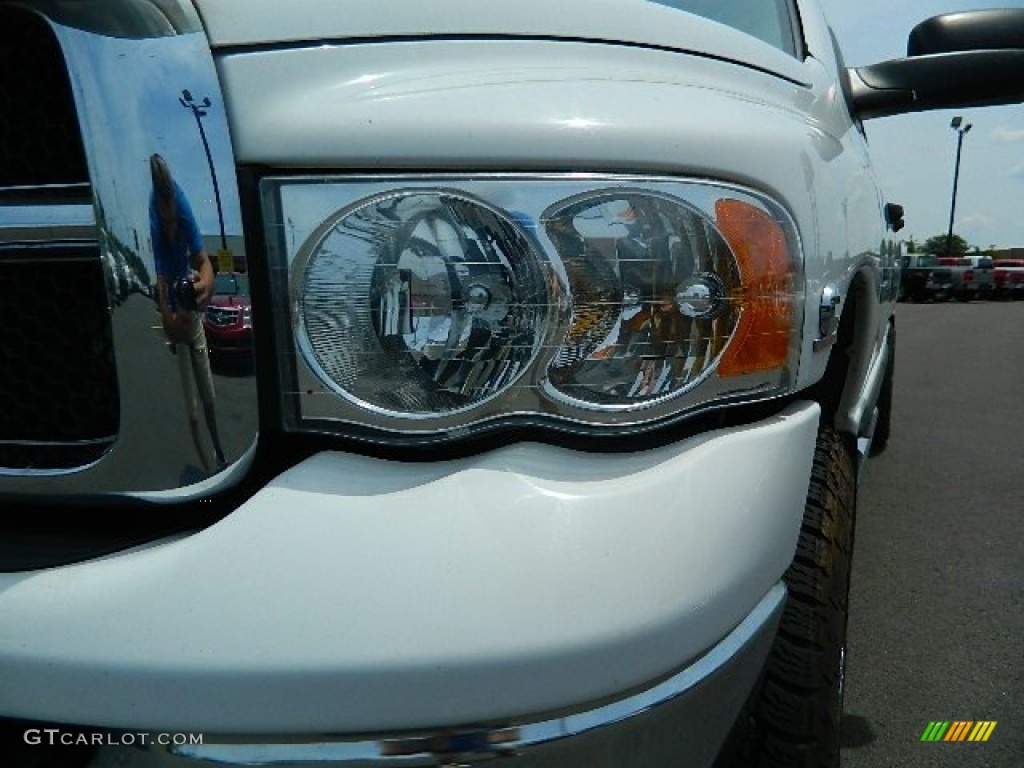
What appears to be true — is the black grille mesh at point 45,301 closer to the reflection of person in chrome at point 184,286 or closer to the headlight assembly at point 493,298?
the reflection of person in chrome at point 184,286

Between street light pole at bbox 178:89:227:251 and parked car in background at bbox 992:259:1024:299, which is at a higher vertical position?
street light pole at bbox 178:89:227:251

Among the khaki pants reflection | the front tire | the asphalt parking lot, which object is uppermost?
the khaki pants reflection

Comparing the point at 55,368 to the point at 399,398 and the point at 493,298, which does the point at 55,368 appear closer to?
the point at 399,398

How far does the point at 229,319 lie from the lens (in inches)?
37.8

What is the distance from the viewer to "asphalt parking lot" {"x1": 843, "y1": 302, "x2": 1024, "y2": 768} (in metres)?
2.13

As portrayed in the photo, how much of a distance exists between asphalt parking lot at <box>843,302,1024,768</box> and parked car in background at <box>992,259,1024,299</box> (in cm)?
2458

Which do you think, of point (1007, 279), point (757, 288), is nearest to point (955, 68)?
point (757, 288)

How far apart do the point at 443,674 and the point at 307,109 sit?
63 centimetres

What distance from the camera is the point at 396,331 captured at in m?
1.00

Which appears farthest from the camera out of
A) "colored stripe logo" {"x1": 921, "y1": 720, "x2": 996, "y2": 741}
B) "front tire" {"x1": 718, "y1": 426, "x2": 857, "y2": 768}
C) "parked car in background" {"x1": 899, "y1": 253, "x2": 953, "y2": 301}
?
"parked car in background" {"x1": 899, "y1": 253, "x2": 953, "y2": 301}

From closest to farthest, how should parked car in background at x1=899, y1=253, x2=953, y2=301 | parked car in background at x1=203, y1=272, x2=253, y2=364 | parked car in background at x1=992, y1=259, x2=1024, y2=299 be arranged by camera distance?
parked car in background at x1=203, y1=272, x2=253, y2=364 < parked car in background at x1=899, y1=253, x2=953, y2=301 < parked car in background at x1=992, y1=259, x2=1024, y2=299

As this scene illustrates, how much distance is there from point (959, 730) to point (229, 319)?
207 cm
